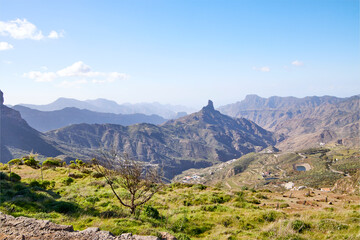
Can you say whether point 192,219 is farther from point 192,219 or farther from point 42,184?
point 42,184

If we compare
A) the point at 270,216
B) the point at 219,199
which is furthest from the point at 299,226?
the point at 219,199

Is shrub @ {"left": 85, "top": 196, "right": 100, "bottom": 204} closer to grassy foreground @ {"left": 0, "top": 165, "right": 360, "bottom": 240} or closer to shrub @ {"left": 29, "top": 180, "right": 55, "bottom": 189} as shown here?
grassy foreground @ {"left": 0, "top": 165, "right": 360, "bottom": 240}

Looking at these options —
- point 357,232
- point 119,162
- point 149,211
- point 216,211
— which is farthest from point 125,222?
point 357,232

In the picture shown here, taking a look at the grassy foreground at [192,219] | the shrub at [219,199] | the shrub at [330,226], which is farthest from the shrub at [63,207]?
the shrub at [330,226]

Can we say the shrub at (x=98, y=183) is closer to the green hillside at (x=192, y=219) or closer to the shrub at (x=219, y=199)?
the green hillside at (x=192, y=219)

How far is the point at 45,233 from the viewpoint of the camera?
6793mm

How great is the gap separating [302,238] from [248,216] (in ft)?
13.0

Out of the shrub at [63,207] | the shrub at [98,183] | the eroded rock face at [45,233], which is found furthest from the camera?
the shrub at [98,183]

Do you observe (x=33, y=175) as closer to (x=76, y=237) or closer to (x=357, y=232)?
(x=76, y=237)

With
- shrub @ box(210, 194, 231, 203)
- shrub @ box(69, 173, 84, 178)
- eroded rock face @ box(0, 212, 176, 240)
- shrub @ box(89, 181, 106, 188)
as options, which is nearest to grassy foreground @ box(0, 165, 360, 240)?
eroded rock face @ box(0, 212, 176, 240)

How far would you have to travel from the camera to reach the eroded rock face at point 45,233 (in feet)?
21.7

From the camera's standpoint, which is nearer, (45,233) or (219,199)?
(45,233)

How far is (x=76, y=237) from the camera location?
6.69 metres

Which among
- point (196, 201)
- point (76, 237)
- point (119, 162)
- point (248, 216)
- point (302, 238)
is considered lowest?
point (196, 201)
